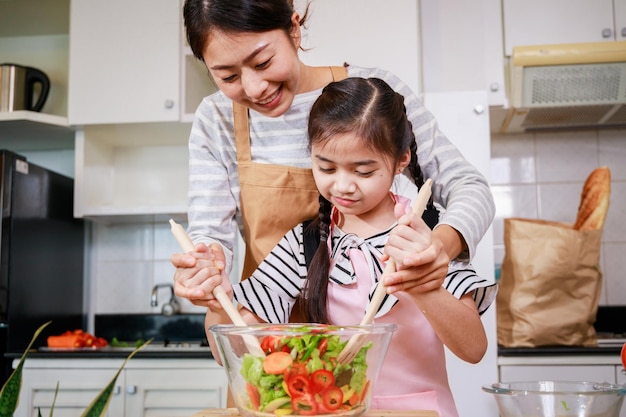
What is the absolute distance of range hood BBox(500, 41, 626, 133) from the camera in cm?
237

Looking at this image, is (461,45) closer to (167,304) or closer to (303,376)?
(167,304)

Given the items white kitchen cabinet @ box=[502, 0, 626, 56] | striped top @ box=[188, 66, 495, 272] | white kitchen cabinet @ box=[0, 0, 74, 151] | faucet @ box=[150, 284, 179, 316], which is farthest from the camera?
faucet @ box=[150, 284, 179, 316]

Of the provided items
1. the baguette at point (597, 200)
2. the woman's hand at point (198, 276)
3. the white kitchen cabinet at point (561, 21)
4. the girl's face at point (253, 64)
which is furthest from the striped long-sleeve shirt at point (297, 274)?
the white kitchen cabinet at point (561, 21)

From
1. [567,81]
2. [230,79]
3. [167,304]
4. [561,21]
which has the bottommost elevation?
[167,304]

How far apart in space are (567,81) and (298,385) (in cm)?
203

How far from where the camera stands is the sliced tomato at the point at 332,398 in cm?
73

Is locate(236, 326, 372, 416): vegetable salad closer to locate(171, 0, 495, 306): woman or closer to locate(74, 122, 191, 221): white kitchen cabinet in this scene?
locate(171, 0, 495, 306): woman

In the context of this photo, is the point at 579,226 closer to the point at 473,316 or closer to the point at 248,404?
the point at 473,316

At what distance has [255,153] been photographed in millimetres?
1280

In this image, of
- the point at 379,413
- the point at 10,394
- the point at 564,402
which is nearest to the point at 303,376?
the point at 379,413

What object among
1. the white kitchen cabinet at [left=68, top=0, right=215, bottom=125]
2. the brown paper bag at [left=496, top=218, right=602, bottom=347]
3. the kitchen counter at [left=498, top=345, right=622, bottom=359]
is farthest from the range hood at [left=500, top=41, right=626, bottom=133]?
the white kitchen cabinet at [left=68, top=0, right=215, bottom=125]

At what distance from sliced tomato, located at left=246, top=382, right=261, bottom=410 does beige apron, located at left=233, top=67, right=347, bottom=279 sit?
519mm

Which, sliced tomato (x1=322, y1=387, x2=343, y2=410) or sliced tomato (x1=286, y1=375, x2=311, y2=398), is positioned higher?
sliced tomato (x1=286, y1=375, x2=311, y2=398)

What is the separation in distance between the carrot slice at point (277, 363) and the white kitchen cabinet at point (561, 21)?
2.07 meters
